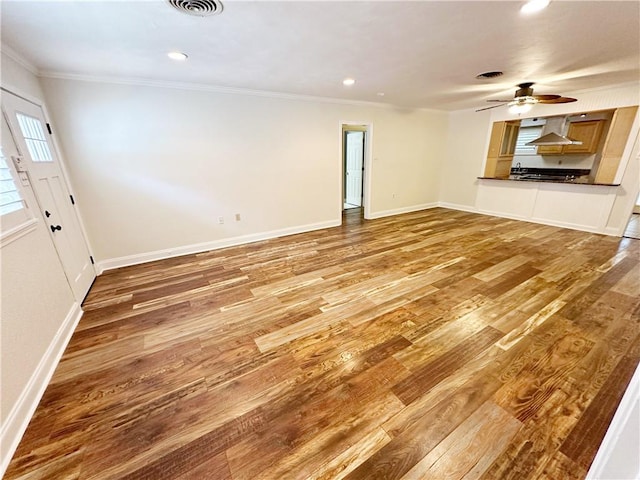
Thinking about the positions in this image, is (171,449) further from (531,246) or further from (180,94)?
(531,246)

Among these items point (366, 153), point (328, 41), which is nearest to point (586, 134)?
point (366, 153)

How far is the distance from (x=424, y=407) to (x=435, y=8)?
2717mm

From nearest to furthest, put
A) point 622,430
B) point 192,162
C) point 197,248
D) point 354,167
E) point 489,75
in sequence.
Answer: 1. point 622,430
2. point 489,75
3. point 192,162
4. point 197,248
5. point 354,167

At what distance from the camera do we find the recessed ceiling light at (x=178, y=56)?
250 cm

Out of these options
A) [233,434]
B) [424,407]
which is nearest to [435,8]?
[424,407]

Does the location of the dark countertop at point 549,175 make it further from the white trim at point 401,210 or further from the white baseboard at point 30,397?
the white baseboard at point 30,397

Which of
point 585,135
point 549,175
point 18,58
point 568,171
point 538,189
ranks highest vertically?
point 18,58

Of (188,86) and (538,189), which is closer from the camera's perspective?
(188,86)

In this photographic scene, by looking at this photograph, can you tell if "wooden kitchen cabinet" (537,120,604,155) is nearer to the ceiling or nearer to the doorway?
the ceiling

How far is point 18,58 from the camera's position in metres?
2.38

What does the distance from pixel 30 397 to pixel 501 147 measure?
26.3 feet

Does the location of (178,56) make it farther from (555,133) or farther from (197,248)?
(555,133)

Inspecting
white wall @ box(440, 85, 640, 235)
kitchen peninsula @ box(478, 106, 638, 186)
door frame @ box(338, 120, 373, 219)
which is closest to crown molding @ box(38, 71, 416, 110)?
door frame @ box(338, 120, 373, 219)

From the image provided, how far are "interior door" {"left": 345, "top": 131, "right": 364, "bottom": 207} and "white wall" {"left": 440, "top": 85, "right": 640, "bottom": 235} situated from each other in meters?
2.38
